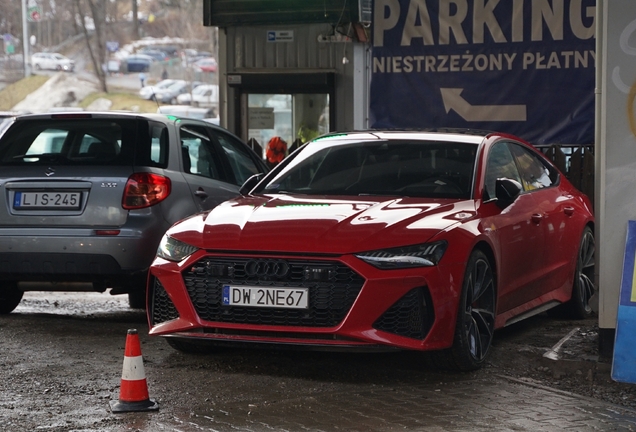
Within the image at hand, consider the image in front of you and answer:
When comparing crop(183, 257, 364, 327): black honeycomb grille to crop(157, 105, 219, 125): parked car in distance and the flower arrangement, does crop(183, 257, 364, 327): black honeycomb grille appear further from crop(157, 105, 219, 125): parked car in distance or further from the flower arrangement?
crop(157, 105, 219, 125): parked car in distance

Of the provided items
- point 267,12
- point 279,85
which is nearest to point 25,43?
point 279,85

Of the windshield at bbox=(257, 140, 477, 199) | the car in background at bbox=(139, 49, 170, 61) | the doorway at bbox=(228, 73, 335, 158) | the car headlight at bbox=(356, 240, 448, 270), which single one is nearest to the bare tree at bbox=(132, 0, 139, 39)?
the car in background at bbox=(139, 49, 170, 61)

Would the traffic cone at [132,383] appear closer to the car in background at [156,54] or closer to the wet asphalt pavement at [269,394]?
the wet asphalt pavement at [269,394]

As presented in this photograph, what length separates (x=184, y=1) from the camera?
66625 millimetres

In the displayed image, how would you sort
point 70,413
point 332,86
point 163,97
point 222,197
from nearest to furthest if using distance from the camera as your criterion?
point 70,413, point 222,197, point 332,86, point 163,97

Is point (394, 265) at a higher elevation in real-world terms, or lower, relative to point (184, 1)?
lower

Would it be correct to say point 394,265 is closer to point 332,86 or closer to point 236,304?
point 236,304

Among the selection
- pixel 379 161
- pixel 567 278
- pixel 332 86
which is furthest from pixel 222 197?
pixel 332 86

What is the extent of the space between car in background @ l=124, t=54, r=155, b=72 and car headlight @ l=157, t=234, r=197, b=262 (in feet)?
186

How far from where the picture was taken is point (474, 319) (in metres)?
6.83

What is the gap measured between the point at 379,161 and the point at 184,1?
199 ft

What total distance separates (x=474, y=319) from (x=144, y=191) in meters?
2.78

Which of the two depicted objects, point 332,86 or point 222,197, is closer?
point 222,197

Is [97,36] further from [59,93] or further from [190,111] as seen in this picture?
[190,111]
